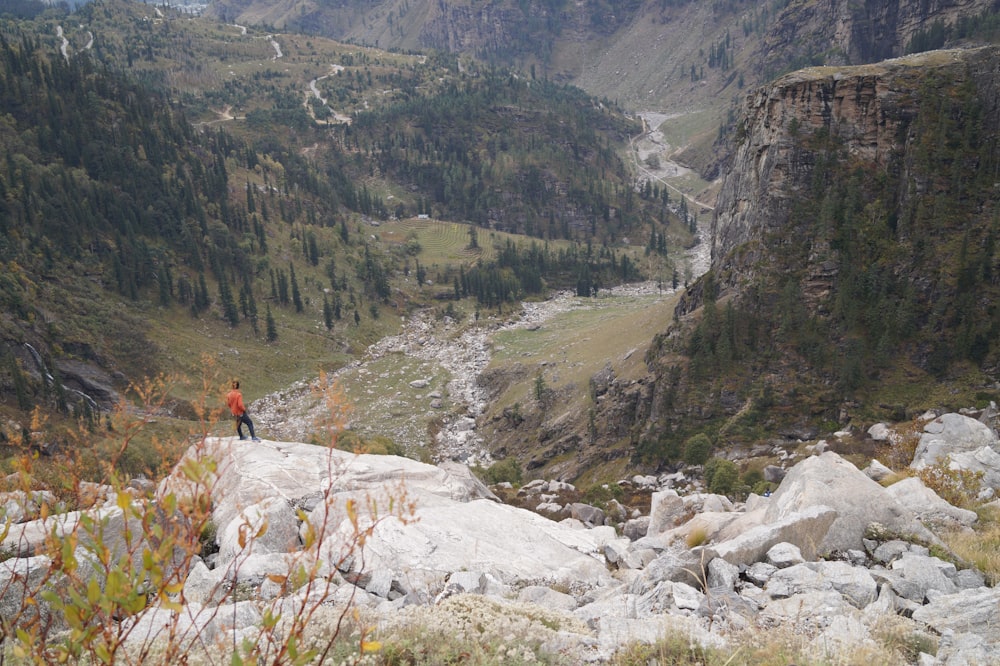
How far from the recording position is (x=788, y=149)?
38156 millimetres

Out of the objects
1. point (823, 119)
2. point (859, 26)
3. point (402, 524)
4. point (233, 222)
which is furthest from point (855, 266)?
point (859, 26)

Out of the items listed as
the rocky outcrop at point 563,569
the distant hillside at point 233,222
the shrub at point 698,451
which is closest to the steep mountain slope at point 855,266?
the shrub at point 698,451

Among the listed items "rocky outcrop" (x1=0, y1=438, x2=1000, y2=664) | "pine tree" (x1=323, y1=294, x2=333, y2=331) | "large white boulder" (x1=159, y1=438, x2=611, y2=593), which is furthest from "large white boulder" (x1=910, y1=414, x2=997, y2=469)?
"pine tree" (x1=323, y1=294, x2=333, y2=331)

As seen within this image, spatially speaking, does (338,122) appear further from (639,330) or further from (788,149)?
(788,149)

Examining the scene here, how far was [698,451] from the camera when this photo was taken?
3444 centimetres

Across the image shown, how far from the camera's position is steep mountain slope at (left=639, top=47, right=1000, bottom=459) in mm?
31625

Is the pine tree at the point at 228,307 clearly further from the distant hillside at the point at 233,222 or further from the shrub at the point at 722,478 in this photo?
the shrub at the point at 722,478

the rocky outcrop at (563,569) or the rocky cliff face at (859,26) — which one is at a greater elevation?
the rocky cliff face at (859,26)

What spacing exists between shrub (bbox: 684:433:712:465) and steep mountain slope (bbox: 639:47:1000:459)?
1.13 m

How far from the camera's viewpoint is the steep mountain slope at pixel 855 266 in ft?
104

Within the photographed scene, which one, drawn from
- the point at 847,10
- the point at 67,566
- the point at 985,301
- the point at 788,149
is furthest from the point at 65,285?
the point at 847,10

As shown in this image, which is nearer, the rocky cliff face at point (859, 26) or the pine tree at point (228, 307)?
the pine tree at point (228, 307)

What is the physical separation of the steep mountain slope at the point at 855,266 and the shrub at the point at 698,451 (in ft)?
3.71

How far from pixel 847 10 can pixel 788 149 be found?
17008 cm
